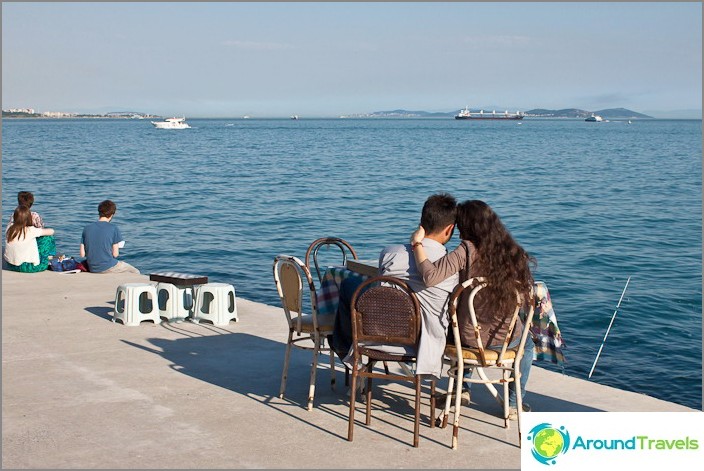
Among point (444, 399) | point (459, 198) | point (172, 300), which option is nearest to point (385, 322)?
point (444, 399)

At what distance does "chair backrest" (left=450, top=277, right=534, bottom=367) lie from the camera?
5.05 metres

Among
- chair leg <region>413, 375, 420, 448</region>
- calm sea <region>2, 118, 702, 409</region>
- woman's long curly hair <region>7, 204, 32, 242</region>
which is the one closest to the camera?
chair leg <region>413, 375, 420, 448</region>

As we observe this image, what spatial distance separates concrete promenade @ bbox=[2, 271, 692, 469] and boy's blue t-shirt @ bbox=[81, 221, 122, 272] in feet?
7.14

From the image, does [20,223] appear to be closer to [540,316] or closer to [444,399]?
[444,399]

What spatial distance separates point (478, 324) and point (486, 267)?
0.36 m

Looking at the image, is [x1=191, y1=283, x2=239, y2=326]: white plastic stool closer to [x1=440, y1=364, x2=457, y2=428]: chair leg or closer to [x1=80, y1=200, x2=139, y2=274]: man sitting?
[x1=80, y1=200, x2=139, y2=274]: man sitting

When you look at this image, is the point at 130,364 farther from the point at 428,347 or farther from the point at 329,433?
the point at 428,347

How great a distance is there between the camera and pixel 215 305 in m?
8.08

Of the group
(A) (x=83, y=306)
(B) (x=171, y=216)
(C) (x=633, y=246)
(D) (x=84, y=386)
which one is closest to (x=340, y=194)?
(B) (x=171, y=216)

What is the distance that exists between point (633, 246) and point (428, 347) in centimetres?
1656

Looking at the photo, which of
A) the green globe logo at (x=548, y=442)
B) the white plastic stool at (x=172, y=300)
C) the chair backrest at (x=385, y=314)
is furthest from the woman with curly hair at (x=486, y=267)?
the white plastic stool at (x=172, y=300)

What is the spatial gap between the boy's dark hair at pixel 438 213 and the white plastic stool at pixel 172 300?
351 centimetres

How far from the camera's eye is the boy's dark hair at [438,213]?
16.9 ft

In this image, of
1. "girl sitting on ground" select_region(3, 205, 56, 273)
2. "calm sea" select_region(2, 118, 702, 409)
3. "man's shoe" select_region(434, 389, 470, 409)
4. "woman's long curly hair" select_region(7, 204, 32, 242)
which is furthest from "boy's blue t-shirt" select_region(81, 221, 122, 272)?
"man's shoe" select_region(434, 389, 470, 409)
